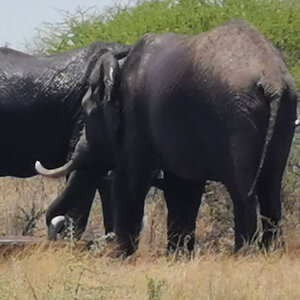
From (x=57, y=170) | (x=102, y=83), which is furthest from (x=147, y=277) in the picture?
(x=57, y=170)

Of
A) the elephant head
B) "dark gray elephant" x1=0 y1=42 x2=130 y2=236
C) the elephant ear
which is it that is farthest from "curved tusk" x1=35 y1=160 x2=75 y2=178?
"dark gray elephant" x1=0 y1=42 x2=130 y2=236

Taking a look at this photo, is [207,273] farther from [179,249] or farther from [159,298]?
[179,249]

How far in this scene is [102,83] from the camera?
13.7m

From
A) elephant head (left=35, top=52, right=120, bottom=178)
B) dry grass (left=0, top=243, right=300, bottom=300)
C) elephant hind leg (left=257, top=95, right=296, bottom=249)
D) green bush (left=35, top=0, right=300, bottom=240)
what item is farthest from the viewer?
green bush (left=35, top=0, right=300, bottom=240)

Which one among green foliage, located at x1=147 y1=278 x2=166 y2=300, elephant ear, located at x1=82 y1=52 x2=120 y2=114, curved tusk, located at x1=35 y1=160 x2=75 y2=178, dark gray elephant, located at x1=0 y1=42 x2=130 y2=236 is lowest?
green foliage, located at x1=147 y1=278 x2=166 y2=300

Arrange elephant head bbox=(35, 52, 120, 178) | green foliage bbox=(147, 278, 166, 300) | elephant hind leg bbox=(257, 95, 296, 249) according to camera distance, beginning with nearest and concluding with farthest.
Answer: green foliage bbox=(147, 278, 166, 300) < elephant hind leg bbox=(257, 95, 296, 249) < elephant head bbox=(35, 52, 120, 178)

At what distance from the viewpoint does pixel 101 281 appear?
9.77 m

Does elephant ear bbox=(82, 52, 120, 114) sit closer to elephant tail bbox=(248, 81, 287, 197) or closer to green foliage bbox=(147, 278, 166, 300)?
elephant tail bbox=(248, 81, 287, 197)

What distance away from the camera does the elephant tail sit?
11.2 m

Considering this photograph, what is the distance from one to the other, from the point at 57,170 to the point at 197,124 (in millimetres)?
2928

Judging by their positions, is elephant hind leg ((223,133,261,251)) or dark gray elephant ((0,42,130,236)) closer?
elephant hind leg ((223,133,261,251))

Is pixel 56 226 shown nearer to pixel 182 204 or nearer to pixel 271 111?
pixel 182 204

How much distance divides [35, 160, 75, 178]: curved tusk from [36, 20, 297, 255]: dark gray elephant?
21.2 inches

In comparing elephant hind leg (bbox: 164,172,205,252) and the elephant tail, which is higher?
the elephant tail
